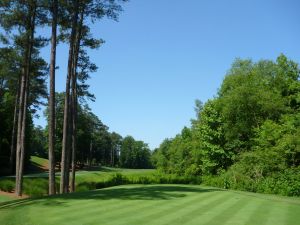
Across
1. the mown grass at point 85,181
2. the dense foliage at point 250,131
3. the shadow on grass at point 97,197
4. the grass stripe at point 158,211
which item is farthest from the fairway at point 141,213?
the dense foliage at point 250,131

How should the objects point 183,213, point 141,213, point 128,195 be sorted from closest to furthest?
1. point 141,213
2. point 183,213
3. point 128,195

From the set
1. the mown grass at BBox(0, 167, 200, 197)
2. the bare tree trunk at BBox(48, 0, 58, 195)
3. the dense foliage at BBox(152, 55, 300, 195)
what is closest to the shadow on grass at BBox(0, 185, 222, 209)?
the bare tree trunk at BBox(48, 0, 58, 195)

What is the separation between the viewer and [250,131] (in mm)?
44125

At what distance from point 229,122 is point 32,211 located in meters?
34.9

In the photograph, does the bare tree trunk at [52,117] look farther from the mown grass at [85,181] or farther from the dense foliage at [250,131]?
the dense foliage at [250,131]

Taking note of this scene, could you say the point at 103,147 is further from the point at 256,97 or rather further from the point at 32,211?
the point at 32,211

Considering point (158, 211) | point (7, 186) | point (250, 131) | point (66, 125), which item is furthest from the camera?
point (250, 131)

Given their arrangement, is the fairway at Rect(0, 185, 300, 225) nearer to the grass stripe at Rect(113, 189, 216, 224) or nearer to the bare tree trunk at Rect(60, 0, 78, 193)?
the grass stripe at Rect(113, 189, 216, 224)

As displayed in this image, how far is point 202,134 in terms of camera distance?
45812 mm

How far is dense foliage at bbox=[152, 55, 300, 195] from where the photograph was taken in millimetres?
32875

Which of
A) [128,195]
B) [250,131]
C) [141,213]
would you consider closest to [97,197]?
[128,195]

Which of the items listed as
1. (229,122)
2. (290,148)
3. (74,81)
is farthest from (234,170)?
(74,81)

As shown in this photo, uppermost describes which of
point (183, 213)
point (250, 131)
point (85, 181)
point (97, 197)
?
point (250, 131)

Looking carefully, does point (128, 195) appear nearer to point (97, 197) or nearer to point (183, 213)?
point (97, 197)
